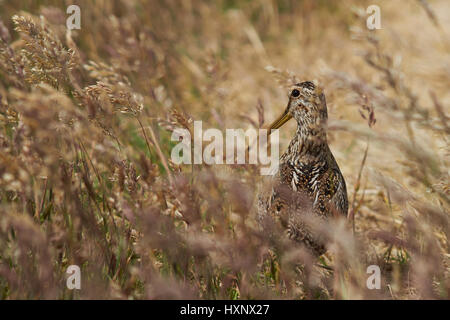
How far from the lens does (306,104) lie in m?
3.36

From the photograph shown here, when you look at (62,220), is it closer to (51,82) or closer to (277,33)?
(51,82)

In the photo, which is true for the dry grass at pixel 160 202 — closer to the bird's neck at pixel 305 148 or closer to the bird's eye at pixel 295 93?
the bird's eye at pixel 295 93

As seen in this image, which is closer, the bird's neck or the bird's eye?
the bird's neck

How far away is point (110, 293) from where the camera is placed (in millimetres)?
2172

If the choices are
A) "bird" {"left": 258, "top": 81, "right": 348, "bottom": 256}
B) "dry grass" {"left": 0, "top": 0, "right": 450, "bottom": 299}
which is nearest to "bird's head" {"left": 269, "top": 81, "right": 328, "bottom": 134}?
"bird" {"left": 258, "top": 81, "right": 348, "bottom": 256}

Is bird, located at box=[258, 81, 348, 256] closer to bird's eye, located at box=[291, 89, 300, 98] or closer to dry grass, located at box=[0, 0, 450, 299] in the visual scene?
bird's eye, located at box=[291, 89, 300, 98]

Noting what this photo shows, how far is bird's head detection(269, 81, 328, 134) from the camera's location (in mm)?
3293

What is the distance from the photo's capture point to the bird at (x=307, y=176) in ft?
9.44

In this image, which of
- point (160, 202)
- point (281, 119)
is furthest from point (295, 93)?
point (160, 202)

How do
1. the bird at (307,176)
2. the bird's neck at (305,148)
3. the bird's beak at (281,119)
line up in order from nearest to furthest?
the bird at (307,176) → the bird's neck at (305,148) → the bird's beak at (281,119)

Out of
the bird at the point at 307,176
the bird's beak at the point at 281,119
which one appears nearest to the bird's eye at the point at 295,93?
the bird at the point at 307,176

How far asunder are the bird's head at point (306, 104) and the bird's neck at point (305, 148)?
0.11 ft

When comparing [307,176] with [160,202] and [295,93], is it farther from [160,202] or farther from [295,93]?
[160,202]

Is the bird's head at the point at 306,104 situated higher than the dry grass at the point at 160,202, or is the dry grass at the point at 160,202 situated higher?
the bird's head at the point at 306,104
